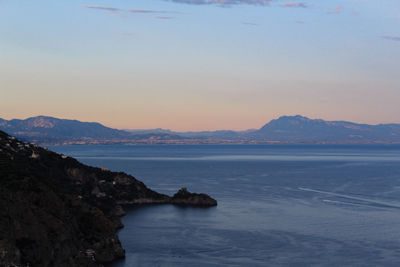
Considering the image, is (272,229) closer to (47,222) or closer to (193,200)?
(193,200)

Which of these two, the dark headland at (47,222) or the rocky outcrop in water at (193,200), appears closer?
the dark headland at (47,222)

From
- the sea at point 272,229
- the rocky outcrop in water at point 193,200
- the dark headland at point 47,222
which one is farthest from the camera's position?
the rocky outcrop in water at point 193,200

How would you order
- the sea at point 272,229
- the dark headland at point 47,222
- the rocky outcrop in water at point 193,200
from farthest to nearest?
the rocky outcrop in water at point 193,200 < the sea at point 272,229 < the dark headland at point 47,222

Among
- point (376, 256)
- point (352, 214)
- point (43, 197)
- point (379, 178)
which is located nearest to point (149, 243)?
point (43, 197)

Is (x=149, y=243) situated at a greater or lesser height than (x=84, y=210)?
lesser

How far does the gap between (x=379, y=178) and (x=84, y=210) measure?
112571 mm

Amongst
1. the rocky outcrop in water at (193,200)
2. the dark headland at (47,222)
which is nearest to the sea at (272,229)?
the rocky outcrop in water at (193,200)

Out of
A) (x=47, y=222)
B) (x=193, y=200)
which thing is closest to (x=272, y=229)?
(x=193, y=200)

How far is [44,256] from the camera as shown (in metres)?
44.7

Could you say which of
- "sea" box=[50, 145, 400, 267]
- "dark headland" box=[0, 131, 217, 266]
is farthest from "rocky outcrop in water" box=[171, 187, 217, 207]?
"dark headland" box=[0, 131, 217, 266]

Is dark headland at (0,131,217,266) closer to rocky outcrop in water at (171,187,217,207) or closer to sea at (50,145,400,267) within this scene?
sea at (50,145,400,267)

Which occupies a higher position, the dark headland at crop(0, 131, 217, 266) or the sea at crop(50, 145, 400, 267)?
the dark headland at crop(0, 131, 217, 266)

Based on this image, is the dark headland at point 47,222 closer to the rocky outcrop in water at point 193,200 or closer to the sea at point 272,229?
the sea at point 272,229

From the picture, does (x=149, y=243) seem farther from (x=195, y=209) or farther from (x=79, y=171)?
(x=79, y=171)
